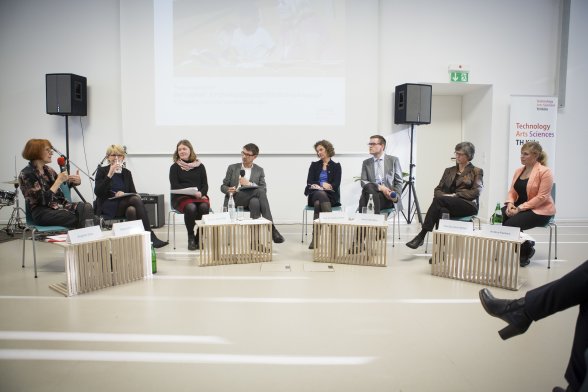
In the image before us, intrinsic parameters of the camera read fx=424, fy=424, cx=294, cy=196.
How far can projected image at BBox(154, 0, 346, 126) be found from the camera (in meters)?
5.80

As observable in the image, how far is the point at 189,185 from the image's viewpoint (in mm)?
4484

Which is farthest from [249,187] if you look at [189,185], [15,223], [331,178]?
[15,223]

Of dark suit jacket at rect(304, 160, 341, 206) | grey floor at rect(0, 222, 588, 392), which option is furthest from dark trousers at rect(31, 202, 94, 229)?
dark suit jacket at rect(304, 160, 341, 206)

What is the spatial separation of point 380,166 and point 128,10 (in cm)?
401

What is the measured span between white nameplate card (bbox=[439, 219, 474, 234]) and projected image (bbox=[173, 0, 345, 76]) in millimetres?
3320

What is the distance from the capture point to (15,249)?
437 centimetres

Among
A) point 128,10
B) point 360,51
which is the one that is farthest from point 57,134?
point 360,51

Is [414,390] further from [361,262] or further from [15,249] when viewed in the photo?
[15,249]

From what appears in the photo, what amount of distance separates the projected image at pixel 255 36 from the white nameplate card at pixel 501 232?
354 centimetres

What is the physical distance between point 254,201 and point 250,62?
93.0 inches

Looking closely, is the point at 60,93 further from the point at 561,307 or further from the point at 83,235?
the point at 561,307

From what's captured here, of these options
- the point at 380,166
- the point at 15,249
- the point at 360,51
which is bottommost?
the point at 15,249

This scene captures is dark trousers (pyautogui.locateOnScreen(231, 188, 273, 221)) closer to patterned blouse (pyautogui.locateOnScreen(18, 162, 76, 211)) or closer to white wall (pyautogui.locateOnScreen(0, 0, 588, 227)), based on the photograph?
Result: white wall (pyautogui.locateOnScreen(0, 0, 588, 227))

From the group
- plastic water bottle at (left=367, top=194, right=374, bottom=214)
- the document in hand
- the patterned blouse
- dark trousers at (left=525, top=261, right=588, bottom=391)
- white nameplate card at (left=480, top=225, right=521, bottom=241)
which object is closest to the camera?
dark trousers at (left=525, top=261, right=588, bottom=391)
